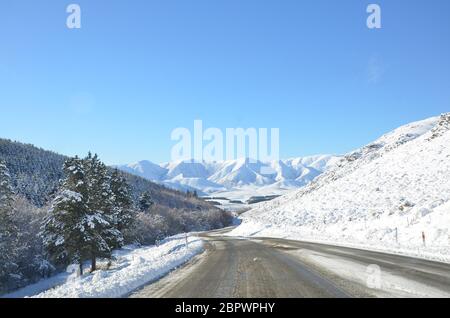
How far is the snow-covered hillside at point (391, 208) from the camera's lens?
28031 millimetres

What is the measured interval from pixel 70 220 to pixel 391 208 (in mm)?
29245

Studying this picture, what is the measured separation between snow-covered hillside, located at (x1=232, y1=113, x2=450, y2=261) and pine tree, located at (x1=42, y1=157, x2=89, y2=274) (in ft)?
70.2

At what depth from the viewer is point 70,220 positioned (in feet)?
130

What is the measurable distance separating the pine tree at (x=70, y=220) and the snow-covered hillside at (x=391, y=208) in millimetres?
21383

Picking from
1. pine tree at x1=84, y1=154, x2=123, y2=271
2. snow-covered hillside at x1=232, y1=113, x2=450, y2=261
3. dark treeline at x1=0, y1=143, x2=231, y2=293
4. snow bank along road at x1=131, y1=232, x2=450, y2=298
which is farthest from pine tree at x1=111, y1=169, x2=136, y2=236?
snow bank along road at x1=131, y1=232, x2=450, y2=298

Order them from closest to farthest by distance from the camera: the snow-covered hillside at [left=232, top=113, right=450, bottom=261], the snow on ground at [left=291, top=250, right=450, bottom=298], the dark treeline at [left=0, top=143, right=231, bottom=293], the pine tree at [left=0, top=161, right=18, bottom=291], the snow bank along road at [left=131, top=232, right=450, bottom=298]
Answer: the snow on ground at [left=291, top=250, right=450, bottom=298]
the snow bank along road at [left=131, top=232, right=450, bottom=298]
the snow-covered hillside at [left=232, top=113, right=450, bottom=261]
the pine tree at [left=0, top=161, right=18, bottom=291]
the dark treeline at [left=0, top=143, right=231, bottom=293]

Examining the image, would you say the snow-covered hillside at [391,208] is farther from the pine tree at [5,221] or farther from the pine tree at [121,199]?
the pine tree at [5,221]

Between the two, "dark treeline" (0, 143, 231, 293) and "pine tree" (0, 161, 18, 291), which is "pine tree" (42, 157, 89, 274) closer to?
"dark treeline" (0, 143, 231, 293)

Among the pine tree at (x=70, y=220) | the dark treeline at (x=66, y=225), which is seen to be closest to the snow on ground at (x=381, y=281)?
the pine tree at (x=70, y=220)

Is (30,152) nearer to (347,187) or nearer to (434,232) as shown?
(347,187)

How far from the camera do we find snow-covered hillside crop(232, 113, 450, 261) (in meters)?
28.0

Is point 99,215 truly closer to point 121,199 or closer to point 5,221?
point 5,221

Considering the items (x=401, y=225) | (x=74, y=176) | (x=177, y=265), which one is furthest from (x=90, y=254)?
(x=401, y=225)

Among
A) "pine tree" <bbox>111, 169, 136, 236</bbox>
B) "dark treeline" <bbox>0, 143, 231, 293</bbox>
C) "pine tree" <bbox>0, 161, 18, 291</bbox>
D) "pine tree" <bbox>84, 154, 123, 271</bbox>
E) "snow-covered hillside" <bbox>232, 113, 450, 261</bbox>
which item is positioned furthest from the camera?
"pine tree" <bbox>111, 169, 136, 236</bbox>
